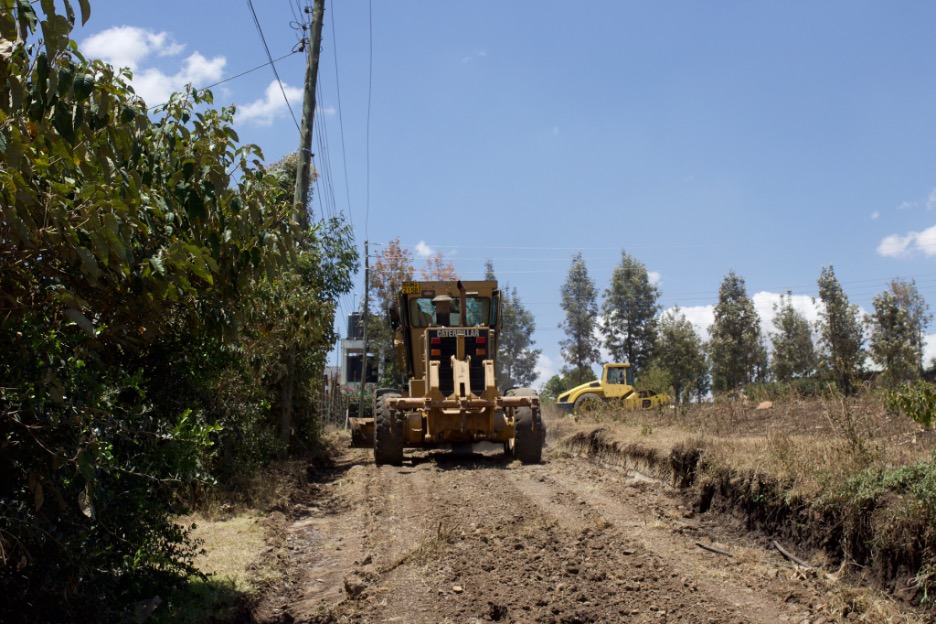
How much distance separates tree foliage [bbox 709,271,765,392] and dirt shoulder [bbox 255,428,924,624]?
3047cm

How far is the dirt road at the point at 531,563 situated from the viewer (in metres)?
5.60

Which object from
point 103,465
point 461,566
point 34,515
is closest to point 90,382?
point 103,465

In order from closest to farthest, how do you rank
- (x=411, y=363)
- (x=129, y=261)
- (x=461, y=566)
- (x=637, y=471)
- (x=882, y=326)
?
1. (x=129, y=261)
2. (x=461, y=566)
3. (x=637, y=471)
4. (x=411, y=363)
5. (x=882, y=326)

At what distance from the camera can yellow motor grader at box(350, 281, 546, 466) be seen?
13258 mm

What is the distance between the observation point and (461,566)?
6.73m

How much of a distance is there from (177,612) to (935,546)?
202 inches

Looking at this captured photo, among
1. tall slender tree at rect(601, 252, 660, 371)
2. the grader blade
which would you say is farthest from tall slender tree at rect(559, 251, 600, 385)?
the grader blade

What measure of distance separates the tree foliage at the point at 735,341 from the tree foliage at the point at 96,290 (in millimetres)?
36393

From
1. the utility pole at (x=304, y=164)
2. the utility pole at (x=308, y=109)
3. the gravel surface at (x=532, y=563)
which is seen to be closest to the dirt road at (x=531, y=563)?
the gravel surface at (x=532, y=563)

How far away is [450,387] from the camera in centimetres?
1442

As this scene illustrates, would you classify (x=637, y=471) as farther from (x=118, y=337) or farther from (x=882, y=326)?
(x=882, y=326)

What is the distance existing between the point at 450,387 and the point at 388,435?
1.60 meters

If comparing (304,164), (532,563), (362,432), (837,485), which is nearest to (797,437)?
(837,485)

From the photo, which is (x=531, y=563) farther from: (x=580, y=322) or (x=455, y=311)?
(x=580, y=322)
